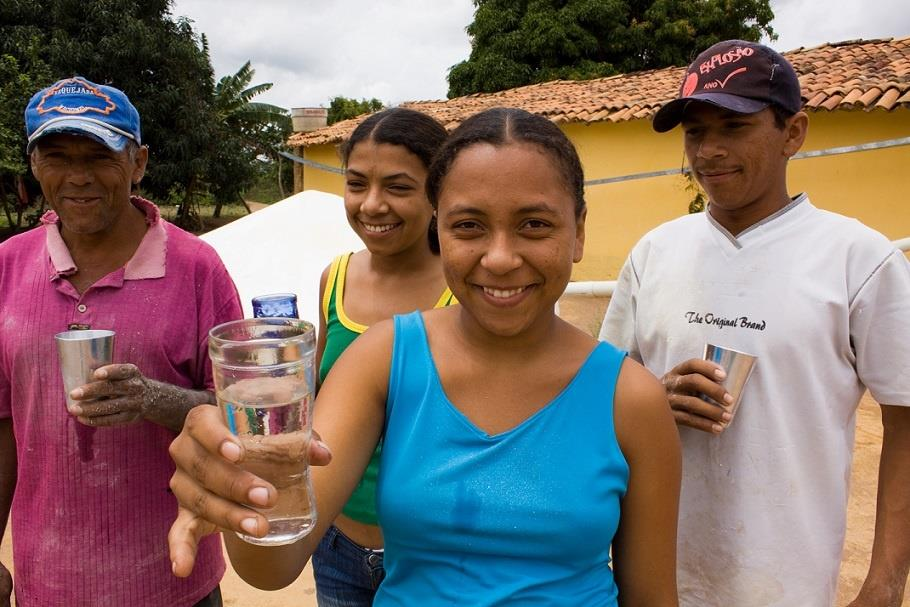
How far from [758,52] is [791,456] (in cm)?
125

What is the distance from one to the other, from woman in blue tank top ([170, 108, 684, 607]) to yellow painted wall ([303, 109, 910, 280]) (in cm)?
664

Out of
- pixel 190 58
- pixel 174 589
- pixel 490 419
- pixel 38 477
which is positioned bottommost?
pixel 174 589

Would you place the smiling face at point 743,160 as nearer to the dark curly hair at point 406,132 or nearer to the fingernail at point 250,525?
the dark curly hair at point 406,132

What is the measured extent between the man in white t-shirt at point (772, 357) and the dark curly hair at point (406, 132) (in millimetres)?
813

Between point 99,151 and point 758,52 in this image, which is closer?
point 758,52

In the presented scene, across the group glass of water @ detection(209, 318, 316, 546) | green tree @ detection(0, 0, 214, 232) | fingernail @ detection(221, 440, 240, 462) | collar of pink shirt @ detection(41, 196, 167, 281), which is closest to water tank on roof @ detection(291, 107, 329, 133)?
green tree @ detection(0, 0, 214, 232)

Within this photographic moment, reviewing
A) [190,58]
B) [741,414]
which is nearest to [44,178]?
[741,414]

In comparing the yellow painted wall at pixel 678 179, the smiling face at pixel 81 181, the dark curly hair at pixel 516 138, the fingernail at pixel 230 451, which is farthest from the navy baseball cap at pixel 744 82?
the yellow painted wall at pixel 678 179

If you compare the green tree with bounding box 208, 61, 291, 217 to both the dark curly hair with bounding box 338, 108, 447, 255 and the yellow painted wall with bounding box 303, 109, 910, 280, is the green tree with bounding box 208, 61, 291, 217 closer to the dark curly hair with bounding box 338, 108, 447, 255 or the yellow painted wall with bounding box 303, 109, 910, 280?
the yellow painted wall with bounding box 303, 109, 910, 280

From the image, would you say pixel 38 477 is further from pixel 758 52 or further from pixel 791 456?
pixel 758 52

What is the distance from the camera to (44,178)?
226cm

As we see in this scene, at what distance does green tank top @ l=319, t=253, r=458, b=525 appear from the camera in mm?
2072

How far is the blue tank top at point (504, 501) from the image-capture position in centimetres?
134

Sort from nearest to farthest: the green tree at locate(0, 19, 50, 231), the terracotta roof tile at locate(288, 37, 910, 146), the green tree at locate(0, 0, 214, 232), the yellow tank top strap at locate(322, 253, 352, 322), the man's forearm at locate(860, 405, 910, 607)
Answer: the man's forearm at locate(860, 405, 910, 607) < the yellow tank top strap at locate(322, 253, 352, 322) < the terracotta roof tile at locate(288, 37, 910, 146) < the green tree at locate(0, 19, 50, 231) < the green tree at locate(0, 0, 214, 232)
